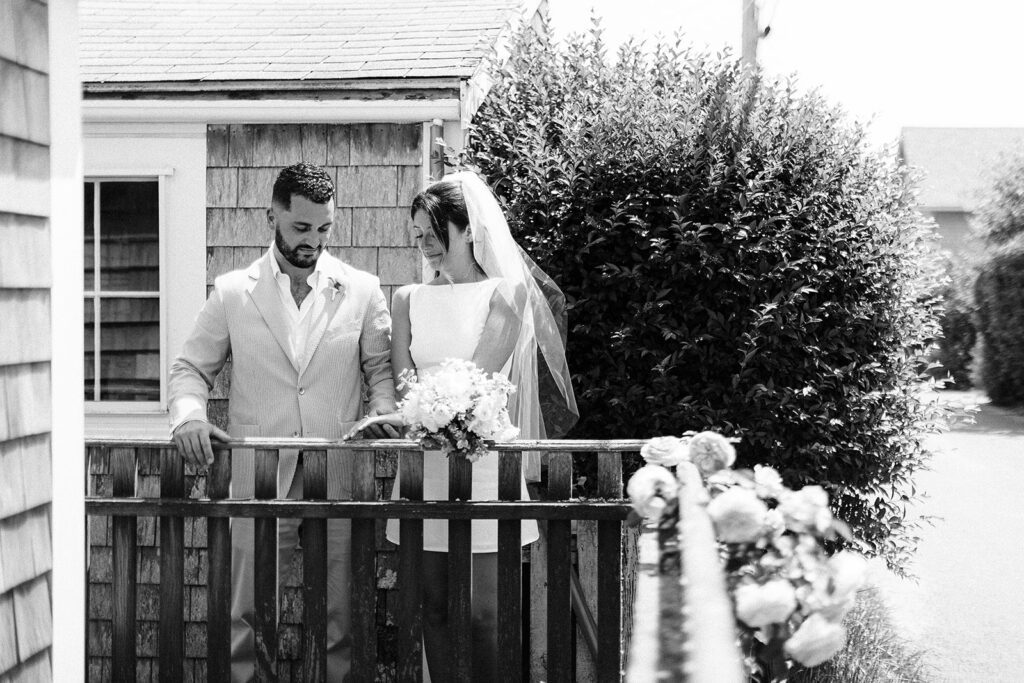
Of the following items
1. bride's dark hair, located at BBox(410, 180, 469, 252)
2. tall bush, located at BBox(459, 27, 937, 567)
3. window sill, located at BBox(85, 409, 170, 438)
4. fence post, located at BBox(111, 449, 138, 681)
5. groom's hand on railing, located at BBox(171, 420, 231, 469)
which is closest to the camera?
groom's hand on railing, located at BBox(171, 420, 231, 469)

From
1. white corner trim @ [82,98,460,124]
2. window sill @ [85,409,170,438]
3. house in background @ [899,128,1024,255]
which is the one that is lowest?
window sill @ [85,409,170,438]

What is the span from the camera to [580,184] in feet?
16.9

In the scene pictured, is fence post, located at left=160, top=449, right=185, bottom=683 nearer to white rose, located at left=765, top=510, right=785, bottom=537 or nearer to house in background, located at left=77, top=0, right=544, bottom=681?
house in background, located at left=77, top=0, right=544, bottom=681

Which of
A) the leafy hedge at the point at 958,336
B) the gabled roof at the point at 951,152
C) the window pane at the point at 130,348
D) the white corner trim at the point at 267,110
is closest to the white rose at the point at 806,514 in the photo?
the white corner trim at the point at 267,110

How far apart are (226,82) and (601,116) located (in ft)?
6.16

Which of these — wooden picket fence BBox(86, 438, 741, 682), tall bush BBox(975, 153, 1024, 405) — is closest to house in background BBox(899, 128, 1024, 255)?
tall bush BBox(975, 153, 1024, 405)

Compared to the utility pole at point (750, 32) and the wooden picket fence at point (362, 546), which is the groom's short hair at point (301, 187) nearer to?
the wooden picket fence at point (362, 546)

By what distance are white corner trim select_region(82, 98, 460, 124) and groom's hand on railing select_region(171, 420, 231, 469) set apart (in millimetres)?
2206

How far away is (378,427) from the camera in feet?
12.3

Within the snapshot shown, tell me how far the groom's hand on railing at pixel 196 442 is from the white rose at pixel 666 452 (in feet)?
5.27

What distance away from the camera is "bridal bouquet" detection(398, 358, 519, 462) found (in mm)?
3432

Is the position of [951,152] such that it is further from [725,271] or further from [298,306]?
[298,306]

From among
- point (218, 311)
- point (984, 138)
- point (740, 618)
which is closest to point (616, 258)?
point (218, 311)

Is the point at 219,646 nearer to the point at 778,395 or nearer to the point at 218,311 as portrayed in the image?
the point at 218,311
